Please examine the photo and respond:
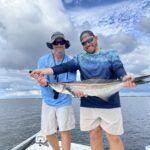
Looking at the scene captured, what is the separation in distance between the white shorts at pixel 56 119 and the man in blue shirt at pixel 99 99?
673mm

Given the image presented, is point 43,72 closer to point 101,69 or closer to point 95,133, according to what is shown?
point 101,69

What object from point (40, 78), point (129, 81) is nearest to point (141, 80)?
point (129, 81)

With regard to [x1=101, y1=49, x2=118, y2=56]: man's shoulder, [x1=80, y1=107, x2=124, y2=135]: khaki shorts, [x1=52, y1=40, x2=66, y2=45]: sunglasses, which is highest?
[x1=52, y1=40, x2=66, y2=45]: sunglasses

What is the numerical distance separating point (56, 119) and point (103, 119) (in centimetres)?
142

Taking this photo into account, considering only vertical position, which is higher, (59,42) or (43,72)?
(59,42)

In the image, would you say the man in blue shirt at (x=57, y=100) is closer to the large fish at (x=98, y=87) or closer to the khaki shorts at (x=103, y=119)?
the khaki shorts at (x=103, y=119)

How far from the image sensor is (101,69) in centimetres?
618

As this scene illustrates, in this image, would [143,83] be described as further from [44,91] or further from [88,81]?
[44,91]

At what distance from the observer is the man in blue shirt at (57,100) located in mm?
6944

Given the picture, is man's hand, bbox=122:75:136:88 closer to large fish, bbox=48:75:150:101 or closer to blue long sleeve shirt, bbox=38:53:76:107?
large fish, bbox=48:75:150:101

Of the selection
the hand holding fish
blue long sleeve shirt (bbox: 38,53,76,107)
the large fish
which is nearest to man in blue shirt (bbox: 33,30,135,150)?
the large fish

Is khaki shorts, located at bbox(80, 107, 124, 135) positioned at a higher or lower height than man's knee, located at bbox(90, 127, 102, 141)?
higher

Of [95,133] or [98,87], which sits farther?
[95,133]

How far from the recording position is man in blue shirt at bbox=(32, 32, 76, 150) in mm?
6944
